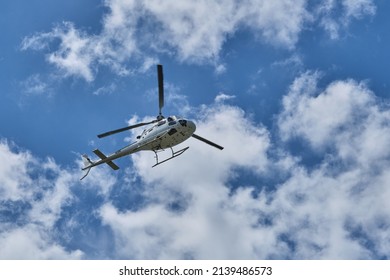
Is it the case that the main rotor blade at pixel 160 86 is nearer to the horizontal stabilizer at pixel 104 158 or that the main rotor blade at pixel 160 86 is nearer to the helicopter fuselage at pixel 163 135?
the helicopter fuselage at pixel 163 135

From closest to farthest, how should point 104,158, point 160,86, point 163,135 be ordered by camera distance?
point 163,135 < point 160,86 < point 104,158

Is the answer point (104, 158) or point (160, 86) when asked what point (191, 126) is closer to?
Answer: point (160, 86)

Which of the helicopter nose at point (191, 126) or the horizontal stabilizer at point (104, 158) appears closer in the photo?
the helicopter nose at point (191, 126)

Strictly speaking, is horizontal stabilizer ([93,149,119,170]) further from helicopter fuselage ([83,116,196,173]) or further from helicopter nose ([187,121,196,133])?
helicopter nose ([187,121,196,133])

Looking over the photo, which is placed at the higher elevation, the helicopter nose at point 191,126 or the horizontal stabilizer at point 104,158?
the horizontal stabilizer at point 104,158

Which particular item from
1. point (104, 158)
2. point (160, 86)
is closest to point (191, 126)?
point (160, 86)

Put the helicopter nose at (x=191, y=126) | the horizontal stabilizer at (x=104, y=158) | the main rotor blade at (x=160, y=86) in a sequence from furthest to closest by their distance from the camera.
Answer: the horizontal stabilizer at (x=104, y=158), the helicopter nose at (x=191, y=126), the main rotor blade at (x=160, y=86)

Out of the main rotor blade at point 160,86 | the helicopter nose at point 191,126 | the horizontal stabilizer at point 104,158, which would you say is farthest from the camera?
the horizontal stabilizer at point 104,158

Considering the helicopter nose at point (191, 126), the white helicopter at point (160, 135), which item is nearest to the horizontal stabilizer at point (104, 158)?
the white helicopter at point (160, 135)
